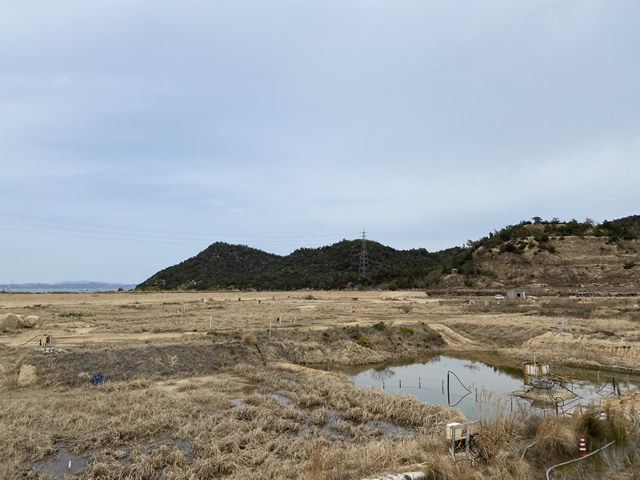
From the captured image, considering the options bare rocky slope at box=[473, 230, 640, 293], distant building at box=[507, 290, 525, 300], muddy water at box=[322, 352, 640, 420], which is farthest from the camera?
bare rocky slope at box=[473, 230, 640, 293]

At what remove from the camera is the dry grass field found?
9.33 metres

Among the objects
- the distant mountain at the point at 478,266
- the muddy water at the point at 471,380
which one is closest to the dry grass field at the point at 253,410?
the muddy water at the point at 471,380

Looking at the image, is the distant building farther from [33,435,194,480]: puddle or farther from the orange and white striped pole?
[33,435,194,480]: puddle

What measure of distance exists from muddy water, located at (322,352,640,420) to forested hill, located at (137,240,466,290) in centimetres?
6115

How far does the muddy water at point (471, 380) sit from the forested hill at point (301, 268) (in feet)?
201

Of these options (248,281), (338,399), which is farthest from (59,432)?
(248,281)

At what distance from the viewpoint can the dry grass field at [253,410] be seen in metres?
9.33

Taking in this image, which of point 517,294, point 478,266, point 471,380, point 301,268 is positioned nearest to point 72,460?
point 471,380

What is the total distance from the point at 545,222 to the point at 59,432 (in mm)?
97348

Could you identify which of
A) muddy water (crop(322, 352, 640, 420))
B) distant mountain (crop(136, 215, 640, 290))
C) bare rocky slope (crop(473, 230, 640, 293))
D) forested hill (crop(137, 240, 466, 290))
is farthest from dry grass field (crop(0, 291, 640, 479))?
forested hill (crop(137, 240, 466, 290))

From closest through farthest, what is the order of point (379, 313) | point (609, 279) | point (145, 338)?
point (145, 338) → point (379, 313) → point (609, 279)

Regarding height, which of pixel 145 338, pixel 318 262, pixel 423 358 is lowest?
pixel 423 358

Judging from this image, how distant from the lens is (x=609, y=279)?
212 feet

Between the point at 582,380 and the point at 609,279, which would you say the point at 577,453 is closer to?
the point at 582,380
